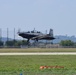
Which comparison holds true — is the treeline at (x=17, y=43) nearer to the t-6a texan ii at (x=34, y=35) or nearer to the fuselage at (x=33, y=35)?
the t-6a texan ii at (x=34, y=35)

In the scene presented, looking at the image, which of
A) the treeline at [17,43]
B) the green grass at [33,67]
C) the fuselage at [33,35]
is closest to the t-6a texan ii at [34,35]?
the fuselage at [33,35]

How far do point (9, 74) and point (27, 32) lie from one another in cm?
10843

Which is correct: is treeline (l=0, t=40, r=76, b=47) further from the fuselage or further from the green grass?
the green grass

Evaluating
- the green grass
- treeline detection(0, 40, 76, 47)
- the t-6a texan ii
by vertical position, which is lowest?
the green grass

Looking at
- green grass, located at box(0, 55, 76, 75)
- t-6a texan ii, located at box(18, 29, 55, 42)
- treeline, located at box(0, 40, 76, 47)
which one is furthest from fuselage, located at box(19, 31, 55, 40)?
green grass, located at box(0, 55, 76, 75)

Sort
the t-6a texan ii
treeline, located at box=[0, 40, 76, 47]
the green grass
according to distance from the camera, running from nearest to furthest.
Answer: the green grass
treeline, located at box=[0, 40, 76, 47]
the t-6a texan ii

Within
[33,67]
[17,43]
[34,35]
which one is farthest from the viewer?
[17,43]

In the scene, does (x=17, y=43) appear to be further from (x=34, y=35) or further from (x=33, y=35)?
(x=34, y=35)

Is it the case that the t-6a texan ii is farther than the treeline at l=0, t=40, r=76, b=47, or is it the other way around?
the t-6a texan ii

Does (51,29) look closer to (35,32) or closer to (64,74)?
(35,32)

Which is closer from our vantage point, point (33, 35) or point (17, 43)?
point (33, 35)

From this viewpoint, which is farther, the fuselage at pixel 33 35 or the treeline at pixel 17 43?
the fuselage at pixel 33 35

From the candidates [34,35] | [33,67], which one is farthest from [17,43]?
[33,67]

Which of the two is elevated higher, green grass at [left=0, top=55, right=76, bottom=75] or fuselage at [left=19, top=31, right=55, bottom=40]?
fuselage at [left=19, top=31, right=55, bottom=40]
